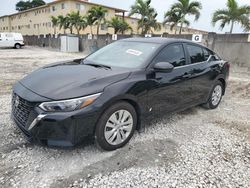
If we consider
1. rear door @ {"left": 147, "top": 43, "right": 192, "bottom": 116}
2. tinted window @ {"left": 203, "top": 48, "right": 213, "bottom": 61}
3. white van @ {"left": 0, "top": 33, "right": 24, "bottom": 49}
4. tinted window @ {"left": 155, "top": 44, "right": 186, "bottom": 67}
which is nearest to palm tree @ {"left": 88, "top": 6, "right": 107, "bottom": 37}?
white van @ {"left": 0, "top": 33, "right": 24, "bottom": 49}

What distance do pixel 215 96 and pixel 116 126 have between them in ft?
9.35

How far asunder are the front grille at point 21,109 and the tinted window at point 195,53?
2872 millimetres

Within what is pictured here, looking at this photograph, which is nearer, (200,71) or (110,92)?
(110,92)

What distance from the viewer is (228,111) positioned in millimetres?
4660

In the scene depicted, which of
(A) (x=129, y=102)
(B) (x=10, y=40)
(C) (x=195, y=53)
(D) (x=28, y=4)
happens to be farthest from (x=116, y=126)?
(D) (x=28, y=4)

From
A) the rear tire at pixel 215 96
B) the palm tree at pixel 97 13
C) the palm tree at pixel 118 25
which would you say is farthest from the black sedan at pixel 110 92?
the palm tree at pixel 118 25

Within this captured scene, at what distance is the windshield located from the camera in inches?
127

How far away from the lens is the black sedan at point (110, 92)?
2.42 meters

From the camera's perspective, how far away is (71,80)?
2686mm

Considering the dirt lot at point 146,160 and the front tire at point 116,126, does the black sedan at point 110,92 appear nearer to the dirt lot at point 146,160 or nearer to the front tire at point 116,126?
the front tire at point 116,126

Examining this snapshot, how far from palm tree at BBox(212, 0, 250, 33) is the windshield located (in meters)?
14.3

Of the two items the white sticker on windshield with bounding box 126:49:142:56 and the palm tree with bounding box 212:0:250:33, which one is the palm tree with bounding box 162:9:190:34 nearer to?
the palm tree with bounding box 212:0:250:33

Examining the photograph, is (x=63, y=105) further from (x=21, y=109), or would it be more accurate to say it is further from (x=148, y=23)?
(x=148, y=23)

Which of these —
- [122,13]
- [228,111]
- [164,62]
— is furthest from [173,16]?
[122,13]
